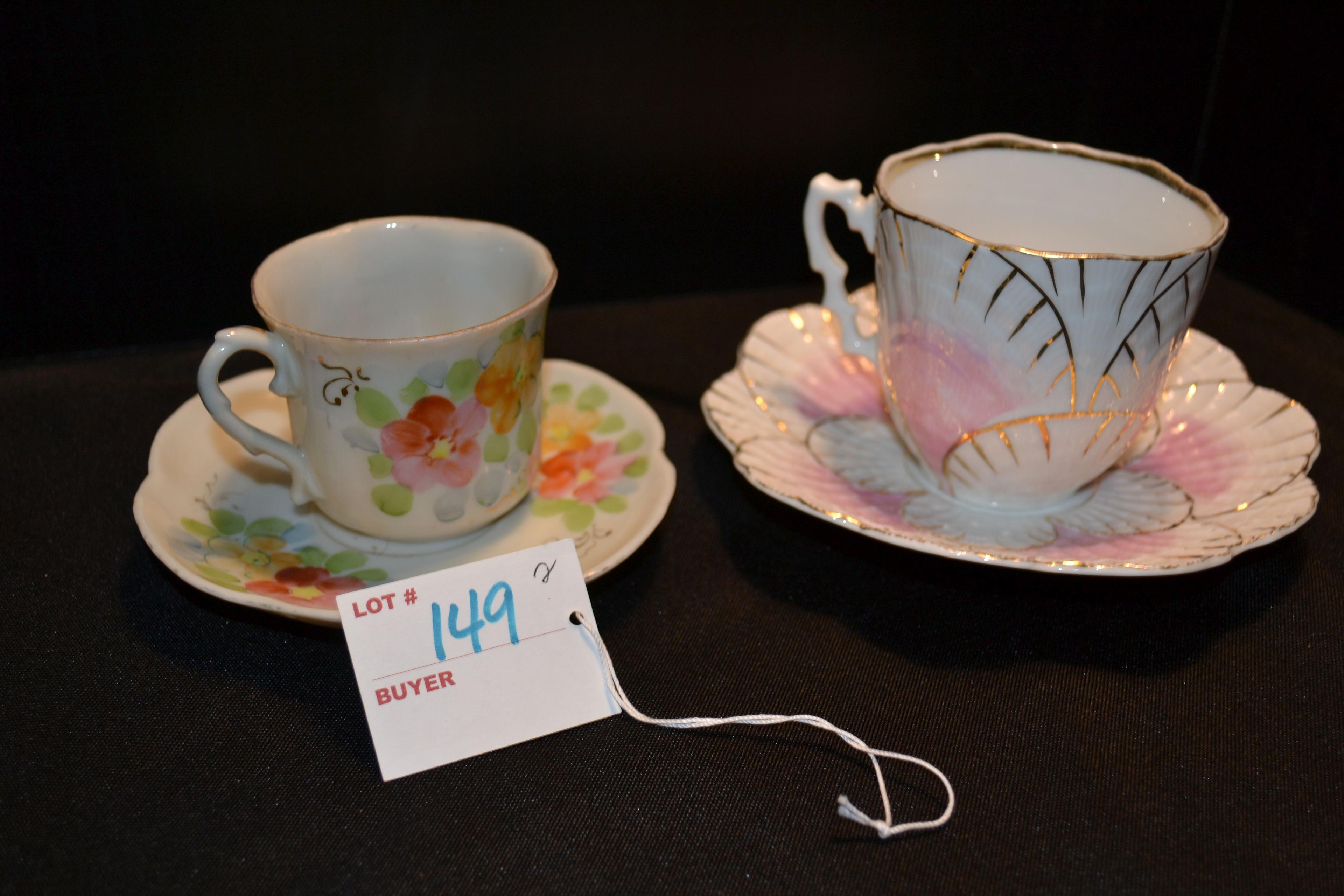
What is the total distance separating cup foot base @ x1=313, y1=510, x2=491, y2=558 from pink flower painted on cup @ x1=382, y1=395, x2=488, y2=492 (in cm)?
5

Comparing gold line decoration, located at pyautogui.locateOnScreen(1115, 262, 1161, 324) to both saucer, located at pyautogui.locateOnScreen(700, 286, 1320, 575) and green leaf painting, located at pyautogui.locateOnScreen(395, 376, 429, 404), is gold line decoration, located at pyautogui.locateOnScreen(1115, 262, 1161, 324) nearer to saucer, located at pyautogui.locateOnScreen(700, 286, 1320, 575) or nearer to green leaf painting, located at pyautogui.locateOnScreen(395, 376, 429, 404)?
saucer, located at pyautogui.locateOnScreen(700, 286, 1320, 575)

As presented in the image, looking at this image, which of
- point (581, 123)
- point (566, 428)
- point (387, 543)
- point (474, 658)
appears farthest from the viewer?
point (581, 123)

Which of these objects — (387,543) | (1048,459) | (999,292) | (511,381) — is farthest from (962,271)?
(387,543)

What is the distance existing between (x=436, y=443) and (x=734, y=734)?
24cm

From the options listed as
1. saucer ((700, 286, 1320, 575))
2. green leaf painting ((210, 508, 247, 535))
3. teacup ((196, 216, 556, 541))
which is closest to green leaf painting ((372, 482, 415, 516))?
teacup ((196, 216, 556, 541))

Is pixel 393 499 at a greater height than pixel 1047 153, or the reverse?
pixel 1047 153

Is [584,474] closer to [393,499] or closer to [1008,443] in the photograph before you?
[393,499]

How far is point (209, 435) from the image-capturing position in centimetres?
70

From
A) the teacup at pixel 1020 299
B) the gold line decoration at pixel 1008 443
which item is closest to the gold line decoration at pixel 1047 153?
the teacup at pixel 1020 299

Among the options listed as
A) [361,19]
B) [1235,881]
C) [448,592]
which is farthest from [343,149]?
[1235,881]

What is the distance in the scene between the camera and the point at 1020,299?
0.57 metres

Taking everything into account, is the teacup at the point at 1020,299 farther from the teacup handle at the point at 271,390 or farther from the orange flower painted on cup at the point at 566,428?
the teacup handle at the point at 271,390

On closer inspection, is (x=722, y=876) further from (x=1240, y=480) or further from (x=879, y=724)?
(x=1240, y=480)

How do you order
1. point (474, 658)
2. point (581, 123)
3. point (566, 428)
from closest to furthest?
point (474, 658) → point (566, 428) → point (581, 123)
